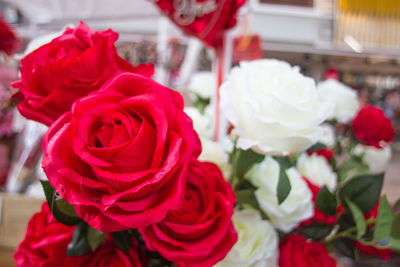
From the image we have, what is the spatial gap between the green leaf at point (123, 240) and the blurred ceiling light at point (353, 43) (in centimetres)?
719

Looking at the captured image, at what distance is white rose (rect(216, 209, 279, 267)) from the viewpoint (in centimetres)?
42

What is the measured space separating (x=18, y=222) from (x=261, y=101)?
1.94ft

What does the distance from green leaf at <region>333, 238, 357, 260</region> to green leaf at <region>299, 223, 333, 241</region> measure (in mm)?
45

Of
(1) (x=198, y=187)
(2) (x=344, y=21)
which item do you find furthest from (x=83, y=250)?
(2) (x=344, y=21)

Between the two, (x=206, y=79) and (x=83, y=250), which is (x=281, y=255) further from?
(x=206, y=79)

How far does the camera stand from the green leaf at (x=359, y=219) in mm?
456

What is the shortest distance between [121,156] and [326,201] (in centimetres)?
33

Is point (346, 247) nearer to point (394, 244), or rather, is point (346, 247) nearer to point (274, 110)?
point (394, 244)

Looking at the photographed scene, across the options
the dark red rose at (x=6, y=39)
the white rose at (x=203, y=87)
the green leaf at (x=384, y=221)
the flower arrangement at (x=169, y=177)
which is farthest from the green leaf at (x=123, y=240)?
the dark red rose at (x=6, y=39)

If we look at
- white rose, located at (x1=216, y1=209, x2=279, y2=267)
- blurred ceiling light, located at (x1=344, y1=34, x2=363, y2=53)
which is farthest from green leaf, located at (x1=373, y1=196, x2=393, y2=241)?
blurred ceiling light, located at (x1=344, y1=34, x2=363, y2=53)

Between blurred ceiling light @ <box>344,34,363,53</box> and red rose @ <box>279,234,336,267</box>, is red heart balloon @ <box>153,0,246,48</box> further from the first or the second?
blurred ceiling light @ <box>344,34,363,53</box>

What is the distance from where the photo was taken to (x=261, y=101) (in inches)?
15.4

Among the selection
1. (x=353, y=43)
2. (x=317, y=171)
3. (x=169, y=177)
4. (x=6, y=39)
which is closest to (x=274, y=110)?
(x=169, y=177)

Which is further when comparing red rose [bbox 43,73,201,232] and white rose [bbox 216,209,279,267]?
white rose [bbox 216,209,279,267]
